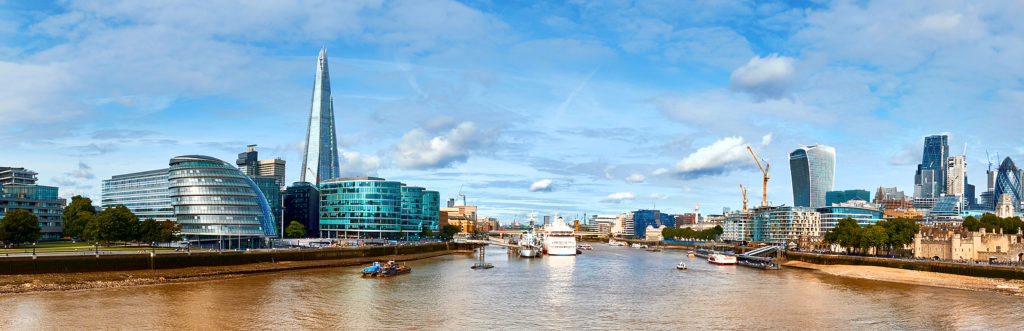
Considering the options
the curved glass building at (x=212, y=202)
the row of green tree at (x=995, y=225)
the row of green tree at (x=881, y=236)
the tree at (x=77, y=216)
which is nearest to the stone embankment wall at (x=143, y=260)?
the curved glass building at (x=212, y=202)

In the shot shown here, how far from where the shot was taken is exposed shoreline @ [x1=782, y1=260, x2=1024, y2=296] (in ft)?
257

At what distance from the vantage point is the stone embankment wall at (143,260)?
70.9m

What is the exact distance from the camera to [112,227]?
10012 cm

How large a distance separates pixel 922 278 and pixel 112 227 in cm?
11211

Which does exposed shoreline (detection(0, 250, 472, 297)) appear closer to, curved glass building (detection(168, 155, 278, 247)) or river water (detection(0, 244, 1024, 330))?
river water (detection(0, 244, 1024, 330))

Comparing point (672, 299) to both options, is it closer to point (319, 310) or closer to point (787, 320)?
point (787, 320)

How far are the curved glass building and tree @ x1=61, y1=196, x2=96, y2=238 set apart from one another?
14.9m

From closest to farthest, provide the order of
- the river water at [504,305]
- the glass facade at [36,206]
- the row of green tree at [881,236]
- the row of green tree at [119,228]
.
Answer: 1. the river water at [504,305]
2. the row of green tree at [119,228]
3. the row of green tree at [881,236]
4. the glass facade at [36,206]

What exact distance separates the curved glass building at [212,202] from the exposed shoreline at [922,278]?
329 ft

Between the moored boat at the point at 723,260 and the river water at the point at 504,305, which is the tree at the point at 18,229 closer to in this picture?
the river water at the point at 504,305

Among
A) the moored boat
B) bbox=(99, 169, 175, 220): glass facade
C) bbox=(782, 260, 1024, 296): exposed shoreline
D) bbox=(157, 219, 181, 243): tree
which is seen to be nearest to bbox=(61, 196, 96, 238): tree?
bbox=(157, 219, 181, 243): tree

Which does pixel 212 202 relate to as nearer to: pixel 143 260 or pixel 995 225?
pixel 143 260

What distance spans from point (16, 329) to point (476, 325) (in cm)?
3166

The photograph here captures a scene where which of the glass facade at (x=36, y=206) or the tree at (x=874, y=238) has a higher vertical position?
the glass facade at (x=36, y=206)
